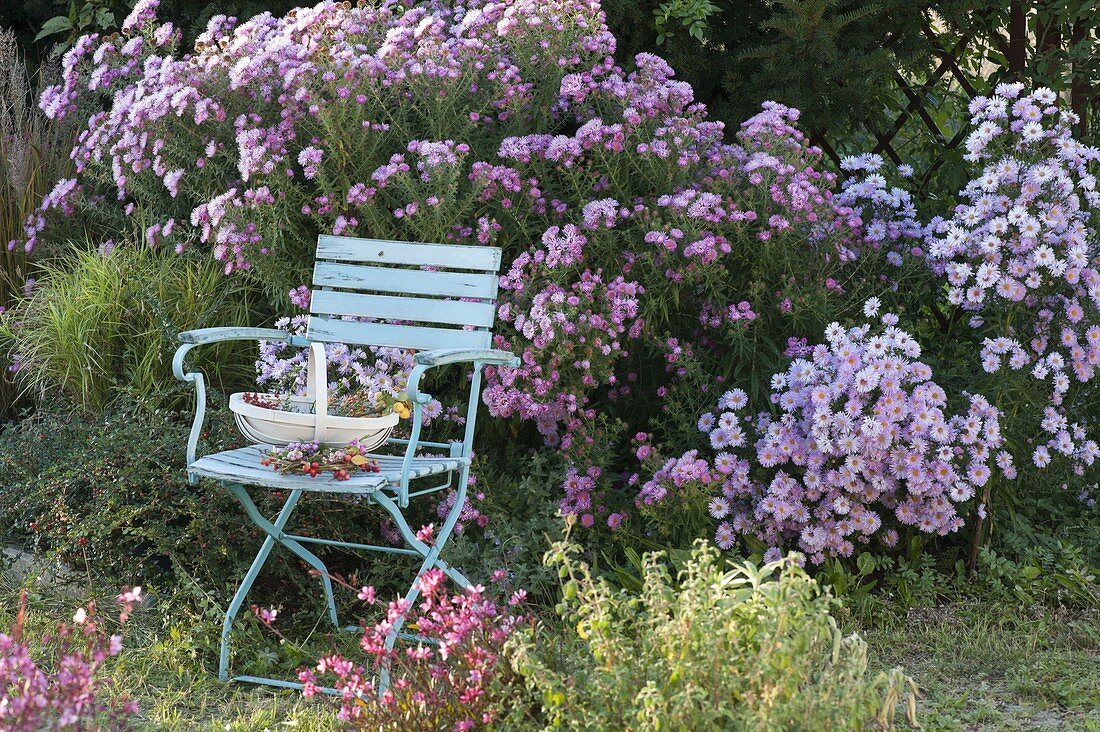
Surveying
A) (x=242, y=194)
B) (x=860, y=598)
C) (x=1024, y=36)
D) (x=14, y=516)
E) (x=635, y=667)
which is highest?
(x=1024, y=36)

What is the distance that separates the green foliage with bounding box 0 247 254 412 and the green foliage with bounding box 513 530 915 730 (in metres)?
2.27

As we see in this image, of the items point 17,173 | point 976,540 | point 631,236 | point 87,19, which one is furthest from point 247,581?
point 87,19

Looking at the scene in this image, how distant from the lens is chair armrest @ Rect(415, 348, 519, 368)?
2754 mm

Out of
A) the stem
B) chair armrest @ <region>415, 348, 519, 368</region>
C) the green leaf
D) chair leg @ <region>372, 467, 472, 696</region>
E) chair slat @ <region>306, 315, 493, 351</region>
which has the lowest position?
the stem

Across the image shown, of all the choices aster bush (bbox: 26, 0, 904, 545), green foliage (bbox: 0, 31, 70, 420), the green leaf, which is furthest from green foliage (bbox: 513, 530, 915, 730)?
the green leaf

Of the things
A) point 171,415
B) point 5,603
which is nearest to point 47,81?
point 171,415

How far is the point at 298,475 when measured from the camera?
8.91ft

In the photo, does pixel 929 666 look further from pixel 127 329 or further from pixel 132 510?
pixel 127 329

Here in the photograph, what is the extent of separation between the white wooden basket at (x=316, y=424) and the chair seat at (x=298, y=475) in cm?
7

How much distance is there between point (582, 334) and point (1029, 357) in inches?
51.2

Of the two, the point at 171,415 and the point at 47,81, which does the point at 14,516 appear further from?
the point at 47,81

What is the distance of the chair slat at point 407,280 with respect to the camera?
10.8ft

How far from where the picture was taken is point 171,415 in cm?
398

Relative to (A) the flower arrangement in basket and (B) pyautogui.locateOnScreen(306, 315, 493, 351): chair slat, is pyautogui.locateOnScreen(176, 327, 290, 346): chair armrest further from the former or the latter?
(B) pyautogui.locateOnScreen(306, 315, 493, 351): chair slat
